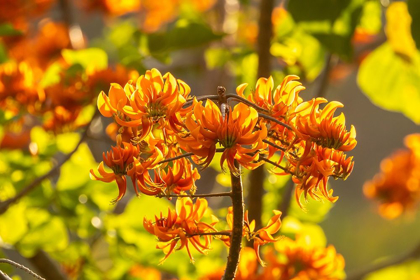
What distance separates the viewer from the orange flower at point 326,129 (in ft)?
1.42

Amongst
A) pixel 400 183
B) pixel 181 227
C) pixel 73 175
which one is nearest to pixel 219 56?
pixel 73 175

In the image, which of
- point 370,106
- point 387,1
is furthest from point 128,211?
point 370,106

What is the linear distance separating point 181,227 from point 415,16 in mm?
515

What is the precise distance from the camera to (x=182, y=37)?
0.93m

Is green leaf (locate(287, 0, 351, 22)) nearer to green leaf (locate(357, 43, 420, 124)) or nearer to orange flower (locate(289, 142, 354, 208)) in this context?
green leaf (locate(357, 43, 420, 124))

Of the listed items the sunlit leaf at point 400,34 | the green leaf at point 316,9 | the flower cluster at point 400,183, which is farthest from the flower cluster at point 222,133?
the flower cluster at point 400,183

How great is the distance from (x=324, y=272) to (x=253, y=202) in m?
0.17

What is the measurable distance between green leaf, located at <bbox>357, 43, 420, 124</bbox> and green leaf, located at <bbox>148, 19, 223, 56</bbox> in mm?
404

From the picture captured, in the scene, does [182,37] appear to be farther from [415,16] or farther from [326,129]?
[326,129]

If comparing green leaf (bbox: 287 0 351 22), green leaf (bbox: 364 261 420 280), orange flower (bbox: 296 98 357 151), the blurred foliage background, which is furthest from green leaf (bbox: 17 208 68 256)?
green leaf (bbox: 364 261 420 280)

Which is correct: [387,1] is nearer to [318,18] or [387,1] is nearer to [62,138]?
[318,18]

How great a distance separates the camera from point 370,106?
4.78m

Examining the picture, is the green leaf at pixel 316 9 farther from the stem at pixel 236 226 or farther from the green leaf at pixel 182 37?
the stem at pixel 236 226

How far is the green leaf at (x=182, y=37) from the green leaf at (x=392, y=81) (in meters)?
0.40
